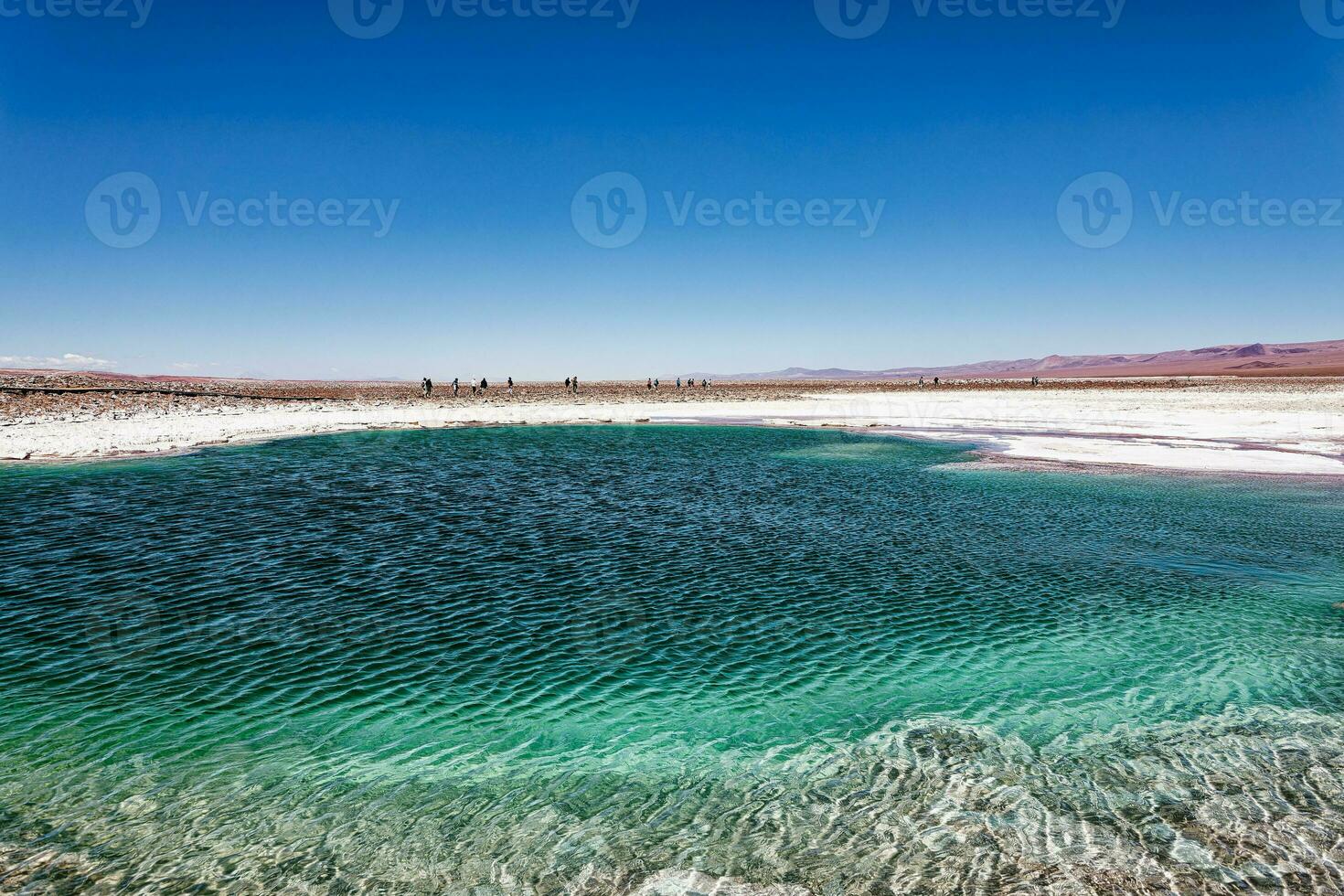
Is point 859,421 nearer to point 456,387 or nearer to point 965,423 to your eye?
point 965,423

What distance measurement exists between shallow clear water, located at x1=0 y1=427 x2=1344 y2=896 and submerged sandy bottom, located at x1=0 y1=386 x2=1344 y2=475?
13906 mm

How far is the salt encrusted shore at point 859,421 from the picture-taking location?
3281cm

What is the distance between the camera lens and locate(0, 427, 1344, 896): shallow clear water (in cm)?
657

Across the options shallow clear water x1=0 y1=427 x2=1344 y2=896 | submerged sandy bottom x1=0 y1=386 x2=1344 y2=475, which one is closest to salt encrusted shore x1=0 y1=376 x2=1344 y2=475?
submerged sandy bottom x1=0 y1=386 x2=1344 y2=475

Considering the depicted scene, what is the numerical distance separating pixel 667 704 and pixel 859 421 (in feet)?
162

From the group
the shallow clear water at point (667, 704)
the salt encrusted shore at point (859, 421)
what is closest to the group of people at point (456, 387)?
the salt encrusted shore at point (859, 421)

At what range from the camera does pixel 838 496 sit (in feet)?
80.9

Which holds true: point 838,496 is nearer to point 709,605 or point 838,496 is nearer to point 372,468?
point 709,605

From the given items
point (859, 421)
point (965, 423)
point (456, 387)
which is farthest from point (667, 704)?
point (456, 387)

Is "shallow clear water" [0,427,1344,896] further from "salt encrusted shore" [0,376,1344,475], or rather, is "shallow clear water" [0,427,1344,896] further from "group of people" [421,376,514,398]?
"group of people" [421,376,514,398]

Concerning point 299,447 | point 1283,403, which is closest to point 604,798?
point 299,447

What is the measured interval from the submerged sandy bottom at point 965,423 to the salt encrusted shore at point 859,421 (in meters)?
0.09

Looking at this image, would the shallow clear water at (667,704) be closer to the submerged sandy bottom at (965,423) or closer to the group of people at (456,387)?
the submerged sandy bottom at (965,423)

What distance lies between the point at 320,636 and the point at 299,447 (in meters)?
30.3
